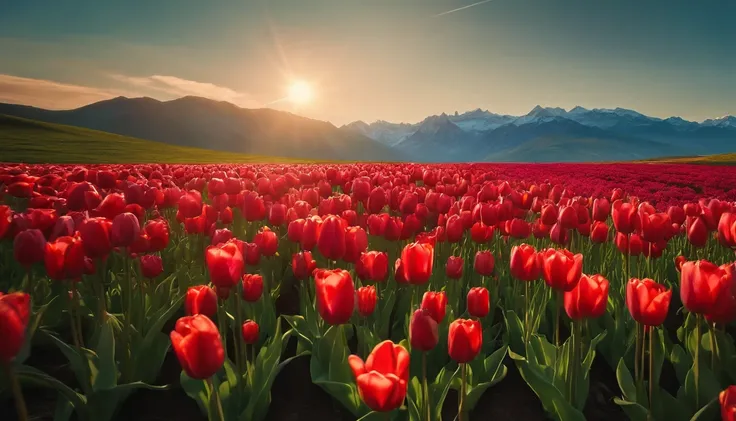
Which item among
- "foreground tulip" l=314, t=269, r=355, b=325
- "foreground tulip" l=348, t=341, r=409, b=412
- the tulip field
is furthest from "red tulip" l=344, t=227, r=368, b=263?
"foreground tulip" l=348, t=341, r=409, b=412

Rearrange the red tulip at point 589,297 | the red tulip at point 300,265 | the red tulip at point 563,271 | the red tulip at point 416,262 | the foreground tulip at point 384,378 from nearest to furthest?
the foreground tulip at point 384,378, the red tulip at point 589,297, the red tulip at point 563,271, the red tulip at point 416,262, the red tulip at point 300,265

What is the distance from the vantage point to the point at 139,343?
9.63ft

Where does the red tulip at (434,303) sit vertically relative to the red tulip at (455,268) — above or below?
above

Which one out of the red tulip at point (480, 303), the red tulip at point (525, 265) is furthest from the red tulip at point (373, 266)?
the red tulip at point (525, 265)

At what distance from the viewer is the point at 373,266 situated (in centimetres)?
315

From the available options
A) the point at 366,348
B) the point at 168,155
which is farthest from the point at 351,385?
the point at 168,155

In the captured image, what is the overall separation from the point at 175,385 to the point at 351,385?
51.8 inches

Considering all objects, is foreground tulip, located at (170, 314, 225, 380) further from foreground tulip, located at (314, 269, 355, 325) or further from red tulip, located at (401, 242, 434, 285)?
red tulip, located at (401, 242, 434, 285)

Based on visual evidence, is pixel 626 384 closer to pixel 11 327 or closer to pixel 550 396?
pixel 550 396

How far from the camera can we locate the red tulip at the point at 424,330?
199 cm

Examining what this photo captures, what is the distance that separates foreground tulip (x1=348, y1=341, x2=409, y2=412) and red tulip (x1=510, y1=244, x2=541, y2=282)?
5.87 ft

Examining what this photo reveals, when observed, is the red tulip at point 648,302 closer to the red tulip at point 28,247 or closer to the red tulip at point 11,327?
the red tulip at point 11,327

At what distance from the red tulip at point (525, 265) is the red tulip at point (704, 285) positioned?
1040 mm

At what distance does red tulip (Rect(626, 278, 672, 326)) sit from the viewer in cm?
217
